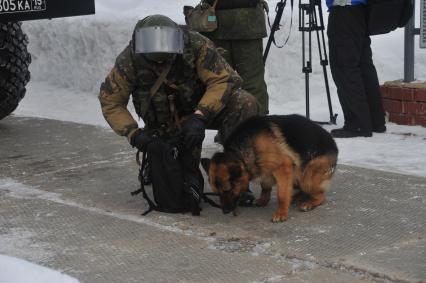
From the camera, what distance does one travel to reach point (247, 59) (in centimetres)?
623

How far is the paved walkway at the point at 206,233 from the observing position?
3.50m

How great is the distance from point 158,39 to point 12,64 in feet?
8.60

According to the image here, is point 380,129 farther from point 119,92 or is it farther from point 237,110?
point 119,92

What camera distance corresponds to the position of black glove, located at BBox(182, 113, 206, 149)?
429cm

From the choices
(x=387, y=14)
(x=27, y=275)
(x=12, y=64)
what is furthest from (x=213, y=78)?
(x=12, y=64)

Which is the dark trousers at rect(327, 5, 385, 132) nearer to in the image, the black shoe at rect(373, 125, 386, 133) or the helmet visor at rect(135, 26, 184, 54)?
the black shoe at rect(373, 125, 386, 133)

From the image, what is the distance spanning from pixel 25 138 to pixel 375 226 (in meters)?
3.58

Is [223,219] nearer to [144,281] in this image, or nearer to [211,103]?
[211,103]

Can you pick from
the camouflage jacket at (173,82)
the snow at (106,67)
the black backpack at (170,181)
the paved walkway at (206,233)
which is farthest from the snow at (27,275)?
the snow at (106,67)

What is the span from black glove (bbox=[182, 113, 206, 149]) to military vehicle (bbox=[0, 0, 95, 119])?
1919 mm

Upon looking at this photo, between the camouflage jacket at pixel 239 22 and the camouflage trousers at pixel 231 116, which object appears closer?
the camouflage trousers at pixel 231 116

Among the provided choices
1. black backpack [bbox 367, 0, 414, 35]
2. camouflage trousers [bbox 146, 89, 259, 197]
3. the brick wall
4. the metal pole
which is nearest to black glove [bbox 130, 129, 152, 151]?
camouflage trousers [bbox 146, 89, 259, 197]

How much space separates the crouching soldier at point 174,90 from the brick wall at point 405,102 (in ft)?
7.80

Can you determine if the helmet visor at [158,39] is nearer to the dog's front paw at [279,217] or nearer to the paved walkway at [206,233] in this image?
the paved walkway at [206,233]
